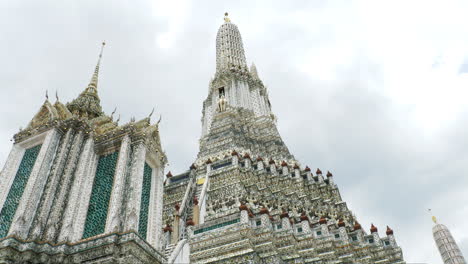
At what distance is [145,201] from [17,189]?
13.5 feet

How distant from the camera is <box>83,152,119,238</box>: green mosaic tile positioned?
12031 mm

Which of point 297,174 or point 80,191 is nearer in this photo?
point 80,191

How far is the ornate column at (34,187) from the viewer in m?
11.0

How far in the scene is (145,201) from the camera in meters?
13.5

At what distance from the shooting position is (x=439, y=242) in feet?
202

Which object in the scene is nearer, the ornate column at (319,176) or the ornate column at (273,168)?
the ornate column at (273,168)

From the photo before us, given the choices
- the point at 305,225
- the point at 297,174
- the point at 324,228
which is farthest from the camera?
the point at 297,174

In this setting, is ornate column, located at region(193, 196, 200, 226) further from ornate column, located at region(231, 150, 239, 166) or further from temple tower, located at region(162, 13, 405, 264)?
ornate column, located at region(231, 150, 239, 166)

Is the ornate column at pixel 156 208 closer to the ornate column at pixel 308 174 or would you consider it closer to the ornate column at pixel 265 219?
the ornate column at pixel 265 219

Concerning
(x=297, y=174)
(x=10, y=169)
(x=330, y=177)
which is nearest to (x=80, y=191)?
(x=10, y=169)

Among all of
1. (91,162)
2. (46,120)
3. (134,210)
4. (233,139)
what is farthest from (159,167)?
(233,139)

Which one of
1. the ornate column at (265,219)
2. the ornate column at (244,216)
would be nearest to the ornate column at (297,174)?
the ornate column at (265,219)

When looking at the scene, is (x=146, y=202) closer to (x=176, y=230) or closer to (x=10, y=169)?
(x=10, y=169)

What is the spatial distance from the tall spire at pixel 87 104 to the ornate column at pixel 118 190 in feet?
11.6
